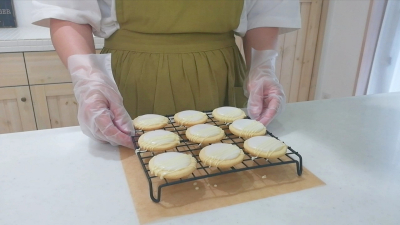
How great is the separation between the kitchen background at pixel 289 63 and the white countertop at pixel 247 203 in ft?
3.36

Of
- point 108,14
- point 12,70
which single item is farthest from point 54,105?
point 108,14

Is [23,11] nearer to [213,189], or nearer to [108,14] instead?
[108,14]

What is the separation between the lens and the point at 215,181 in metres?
0.56

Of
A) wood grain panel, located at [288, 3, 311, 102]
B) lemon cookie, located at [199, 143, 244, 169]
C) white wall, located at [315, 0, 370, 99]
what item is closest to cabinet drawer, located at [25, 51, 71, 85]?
lemon cookie, located at [199, 143, 244, 169]

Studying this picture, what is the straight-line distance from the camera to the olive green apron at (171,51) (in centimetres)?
84

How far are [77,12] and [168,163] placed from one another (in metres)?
0.51

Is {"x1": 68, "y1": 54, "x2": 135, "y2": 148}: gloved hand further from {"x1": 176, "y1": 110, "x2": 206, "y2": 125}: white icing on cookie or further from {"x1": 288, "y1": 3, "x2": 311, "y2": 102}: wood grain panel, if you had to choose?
{"x1": 288, "y1": 3, "x2": 311, "y2": 102}: wood grain panel

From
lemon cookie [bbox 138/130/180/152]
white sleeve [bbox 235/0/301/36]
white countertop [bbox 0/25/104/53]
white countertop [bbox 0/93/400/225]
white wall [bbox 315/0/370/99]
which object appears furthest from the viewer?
white wall [bbox 315/0/370/99]

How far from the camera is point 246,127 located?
67 centimetres

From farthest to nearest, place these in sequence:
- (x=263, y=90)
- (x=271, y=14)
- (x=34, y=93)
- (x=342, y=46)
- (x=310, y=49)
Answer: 1. (x=310, y=49)
2. (x=342, y=46)
3. (x=34, y=93)
4. (x=271, y=14)
5. (x=263, y=90)

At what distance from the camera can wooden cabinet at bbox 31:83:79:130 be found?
1.68 metres

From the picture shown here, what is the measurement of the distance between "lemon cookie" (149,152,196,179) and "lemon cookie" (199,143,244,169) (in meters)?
0.03

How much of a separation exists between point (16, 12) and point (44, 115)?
74 cm

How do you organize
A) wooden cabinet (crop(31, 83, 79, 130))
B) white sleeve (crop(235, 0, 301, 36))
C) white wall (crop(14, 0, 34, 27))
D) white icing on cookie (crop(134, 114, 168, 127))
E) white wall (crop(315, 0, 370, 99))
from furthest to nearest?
white wall (crop(315, 0, 370, 99))
white wall (crop(14, 0, 34, 27))
wooden cabinet (crop(31, 83, 79, 130))
white sleeve (crop(235, 0, 301, 36))
white icing on cookie (crop(134, 114, 168, 127))
